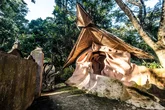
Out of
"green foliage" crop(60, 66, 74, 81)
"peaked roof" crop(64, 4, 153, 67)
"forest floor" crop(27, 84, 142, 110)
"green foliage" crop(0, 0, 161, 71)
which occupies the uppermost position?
"green foliage" crop(0, 0, 161, 71)

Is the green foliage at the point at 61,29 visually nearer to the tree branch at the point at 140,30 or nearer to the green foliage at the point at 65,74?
the green foliage at the point at 65,74

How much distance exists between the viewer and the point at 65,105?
4.91 metres

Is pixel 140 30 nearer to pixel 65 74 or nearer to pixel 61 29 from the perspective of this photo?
pixel 65 74

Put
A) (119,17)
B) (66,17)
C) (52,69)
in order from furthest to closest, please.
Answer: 1. (119,17)
2. (66,17)
3. (52,69)

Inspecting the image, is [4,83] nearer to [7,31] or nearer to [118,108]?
[118,108]

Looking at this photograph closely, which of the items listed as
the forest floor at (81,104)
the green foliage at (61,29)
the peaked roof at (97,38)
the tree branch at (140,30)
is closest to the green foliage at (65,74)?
the green foliage at (61,29)

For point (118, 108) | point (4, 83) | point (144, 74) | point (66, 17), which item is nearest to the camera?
point (4, 83)

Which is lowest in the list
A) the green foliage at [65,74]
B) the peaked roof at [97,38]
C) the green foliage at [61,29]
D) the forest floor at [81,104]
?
the forest floor at [81,104]

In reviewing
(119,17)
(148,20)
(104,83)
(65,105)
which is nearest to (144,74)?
(104,83)

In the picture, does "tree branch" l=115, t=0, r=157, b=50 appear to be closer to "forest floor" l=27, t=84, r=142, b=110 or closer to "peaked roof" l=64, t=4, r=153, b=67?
"peaked roof" l=64, t=4, r=153, b=67

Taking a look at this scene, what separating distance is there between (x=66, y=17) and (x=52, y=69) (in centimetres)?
833

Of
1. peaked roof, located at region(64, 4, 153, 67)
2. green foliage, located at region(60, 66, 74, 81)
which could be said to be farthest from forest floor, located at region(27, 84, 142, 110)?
green foliage, located at region(60, 66, 74, 81)

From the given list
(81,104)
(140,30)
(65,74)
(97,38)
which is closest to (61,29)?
(65,74)

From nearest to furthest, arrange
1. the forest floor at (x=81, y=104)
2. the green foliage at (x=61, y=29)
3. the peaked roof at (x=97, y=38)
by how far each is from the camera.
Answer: the forest floor at (x=81, y=104), the peaked roof at (x=97, y=38), the green foliage at (x=61, y=29)
